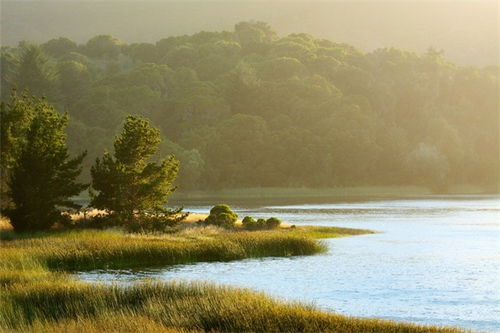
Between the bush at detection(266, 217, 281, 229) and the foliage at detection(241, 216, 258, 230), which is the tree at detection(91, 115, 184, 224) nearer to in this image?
the foliage at detection(241, 216, 258, 230)

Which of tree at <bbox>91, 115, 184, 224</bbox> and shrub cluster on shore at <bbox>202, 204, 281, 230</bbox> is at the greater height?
tree at <bbox>91, 115, 184, 224</bbox>

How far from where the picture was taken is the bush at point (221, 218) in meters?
57.5

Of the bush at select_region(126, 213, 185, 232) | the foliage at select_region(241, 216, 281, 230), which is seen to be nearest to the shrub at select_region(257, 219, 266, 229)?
the foliage at select_region(241, 216, 281, 230)

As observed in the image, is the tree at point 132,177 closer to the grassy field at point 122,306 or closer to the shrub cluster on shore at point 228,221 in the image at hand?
the shrub cluster on shore at point 228,221

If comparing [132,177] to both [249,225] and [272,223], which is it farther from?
[272,223]

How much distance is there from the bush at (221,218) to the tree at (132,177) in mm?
8504

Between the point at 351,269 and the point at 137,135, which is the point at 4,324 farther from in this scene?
the point at 137,135

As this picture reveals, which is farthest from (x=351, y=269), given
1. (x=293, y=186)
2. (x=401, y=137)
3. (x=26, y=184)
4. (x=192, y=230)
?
(x=401, y=137)

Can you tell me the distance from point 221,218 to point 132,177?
36.3ft

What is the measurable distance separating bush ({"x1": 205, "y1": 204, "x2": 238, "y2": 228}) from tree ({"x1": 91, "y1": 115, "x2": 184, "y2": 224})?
8504 millimetres

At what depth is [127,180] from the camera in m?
48.6

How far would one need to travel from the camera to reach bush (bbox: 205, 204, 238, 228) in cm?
5747

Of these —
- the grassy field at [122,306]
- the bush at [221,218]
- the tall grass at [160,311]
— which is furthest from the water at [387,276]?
the bush at [221,218]

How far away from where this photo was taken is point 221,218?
190 ft
